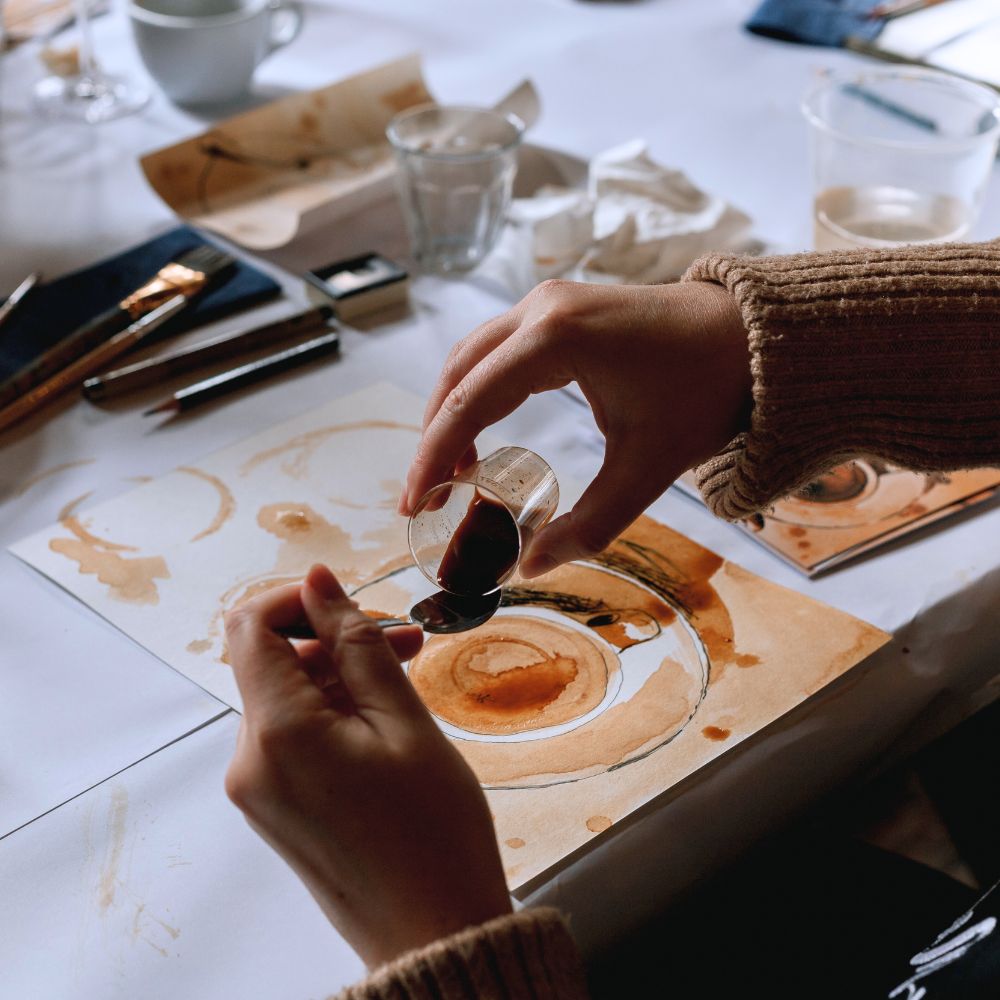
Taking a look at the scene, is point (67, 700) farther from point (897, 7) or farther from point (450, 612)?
point (897, 7)

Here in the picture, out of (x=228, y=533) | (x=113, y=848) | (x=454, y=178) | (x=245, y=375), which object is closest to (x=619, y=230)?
(x=454, y=178)

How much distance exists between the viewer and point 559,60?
1385 mm

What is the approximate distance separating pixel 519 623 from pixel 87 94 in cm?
96

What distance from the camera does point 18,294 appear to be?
0.95m

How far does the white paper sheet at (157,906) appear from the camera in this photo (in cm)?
50

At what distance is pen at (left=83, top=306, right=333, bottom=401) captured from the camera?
87 cm

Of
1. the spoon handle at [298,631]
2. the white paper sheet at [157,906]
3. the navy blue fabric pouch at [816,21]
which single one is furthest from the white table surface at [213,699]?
the navy blue fabric pouch at [816,21]

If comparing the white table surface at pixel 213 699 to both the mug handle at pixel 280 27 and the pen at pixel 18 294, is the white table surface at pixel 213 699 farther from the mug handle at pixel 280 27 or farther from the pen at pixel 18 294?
the mug handle at pixel 280 27

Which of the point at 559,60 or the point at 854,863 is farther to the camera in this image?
the point at 559,60

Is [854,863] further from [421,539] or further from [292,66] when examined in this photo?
[292,66]

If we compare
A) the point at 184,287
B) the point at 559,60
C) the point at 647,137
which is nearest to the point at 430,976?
the point at 184,287

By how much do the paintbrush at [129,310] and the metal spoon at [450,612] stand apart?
1.26ft

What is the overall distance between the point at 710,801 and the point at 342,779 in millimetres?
219

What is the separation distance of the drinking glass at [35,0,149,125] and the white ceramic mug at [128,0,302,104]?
0.23 feet
